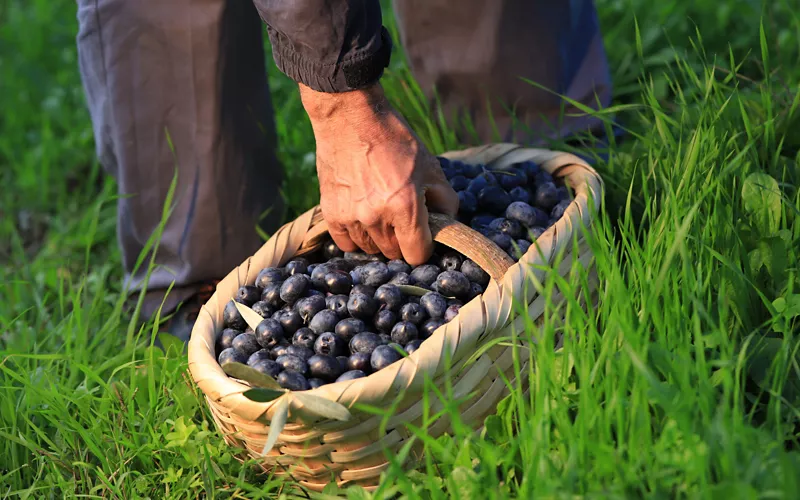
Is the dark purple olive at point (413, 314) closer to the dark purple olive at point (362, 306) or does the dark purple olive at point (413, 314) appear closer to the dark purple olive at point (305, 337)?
the dark purple olive at point (362, 306)

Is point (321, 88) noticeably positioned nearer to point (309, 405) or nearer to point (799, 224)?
point (309, 405)

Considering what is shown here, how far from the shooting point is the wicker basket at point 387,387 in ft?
4.34

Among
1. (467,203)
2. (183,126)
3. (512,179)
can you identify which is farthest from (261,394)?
(183,126)

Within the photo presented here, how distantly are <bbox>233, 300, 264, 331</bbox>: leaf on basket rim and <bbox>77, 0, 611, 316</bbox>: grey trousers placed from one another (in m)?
0.50

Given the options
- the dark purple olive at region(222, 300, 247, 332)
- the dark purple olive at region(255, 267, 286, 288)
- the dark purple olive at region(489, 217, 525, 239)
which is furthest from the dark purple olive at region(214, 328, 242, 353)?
the dark purple olive at region(489, 217, 525, 239)

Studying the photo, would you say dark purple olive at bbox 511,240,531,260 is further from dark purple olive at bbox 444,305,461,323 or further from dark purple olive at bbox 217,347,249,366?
dark purple olive at bbox 217,347,249,366

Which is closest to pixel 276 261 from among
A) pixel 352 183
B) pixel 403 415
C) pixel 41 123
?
pixel 352 183

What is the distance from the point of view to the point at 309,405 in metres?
1.29

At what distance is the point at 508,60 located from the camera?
2312 millimetres

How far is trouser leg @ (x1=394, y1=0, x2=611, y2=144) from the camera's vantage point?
2.28 meters

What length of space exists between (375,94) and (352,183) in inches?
6.6

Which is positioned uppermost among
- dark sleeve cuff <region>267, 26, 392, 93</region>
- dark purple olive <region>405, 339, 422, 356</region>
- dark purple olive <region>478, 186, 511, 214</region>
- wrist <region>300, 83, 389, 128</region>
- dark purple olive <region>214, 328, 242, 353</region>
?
dark sleeve cuff <region>267, 26, 392, 93</region>

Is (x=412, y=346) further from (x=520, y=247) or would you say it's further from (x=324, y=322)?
(x=520, y=247)

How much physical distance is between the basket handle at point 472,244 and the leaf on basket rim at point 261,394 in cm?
44
